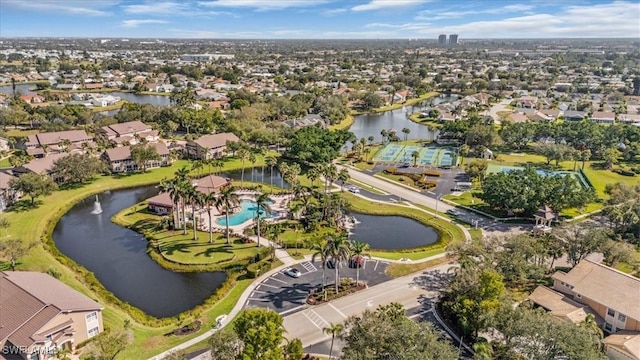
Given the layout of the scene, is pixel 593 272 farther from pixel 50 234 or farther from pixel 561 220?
pixel 50 234

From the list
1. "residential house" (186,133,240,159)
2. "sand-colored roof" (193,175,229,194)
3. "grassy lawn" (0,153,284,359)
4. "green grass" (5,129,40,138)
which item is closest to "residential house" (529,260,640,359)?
"grassy lawn" (0,153,284,359)

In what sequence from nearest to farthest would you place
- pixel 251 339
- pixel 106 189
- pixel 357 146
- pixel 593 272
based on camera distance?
pixel 251 339, pixel 593 272, pixel 106 189, pixel 357 146

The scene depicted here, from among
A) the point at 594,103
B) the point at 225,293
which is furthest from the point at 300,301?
the point at 594,103

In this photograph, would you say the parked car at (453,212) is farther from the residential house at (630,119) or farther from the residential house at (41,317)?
the residential house at (630,119)

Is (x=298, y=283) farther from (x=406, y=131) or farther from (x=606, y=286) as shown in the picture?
(x=406, y=131)

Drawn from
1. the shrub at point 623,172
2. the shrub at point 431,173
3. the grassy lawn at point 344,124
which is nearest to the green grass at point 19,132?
the grassy lawn at point 344,124

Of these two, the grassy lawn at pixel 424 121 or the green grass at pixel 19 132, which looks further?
the grassy lawn at pixel 424 121

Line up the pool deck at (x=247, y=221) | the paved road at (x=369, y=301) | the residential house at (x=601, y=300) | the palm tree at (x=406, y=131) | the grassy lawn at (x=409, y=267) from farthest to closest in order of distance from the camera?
1. the palm tree at (x=406, y=131)
2. the pool deck at (x=247, y=221)
3. the grassy lawn at (x=409, y=267)
4. the paved road at (x=369, y=301)
5. the residential house at (x=601, y=300)

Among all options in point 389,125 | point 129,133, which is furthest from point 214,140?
point 389,125
